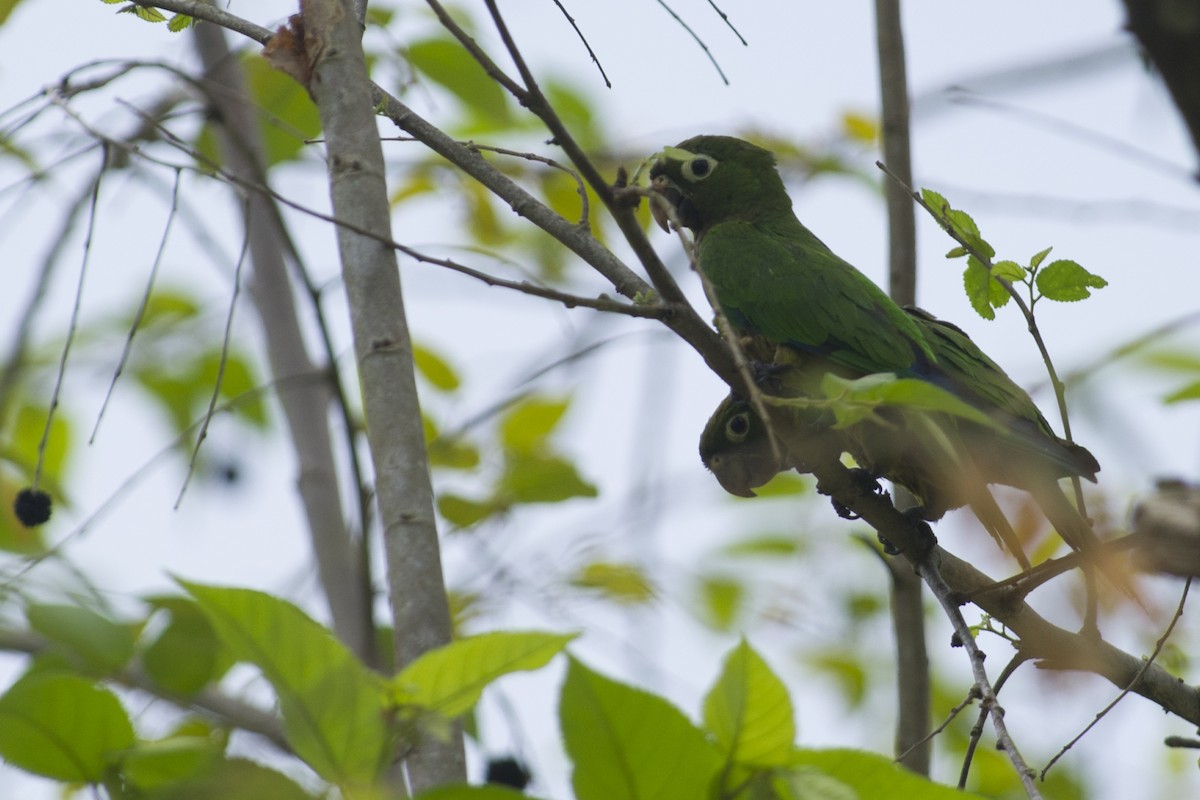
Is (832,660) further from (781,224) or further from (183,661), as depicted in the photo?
(183,661)

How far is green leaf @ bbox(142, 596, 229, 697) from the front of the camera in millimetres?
2215

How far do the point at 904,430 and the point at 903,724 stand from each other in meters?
1.19

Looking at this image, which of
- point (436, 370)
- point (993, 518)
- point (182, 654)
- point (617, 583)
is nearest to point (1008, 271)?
point (993, 518)

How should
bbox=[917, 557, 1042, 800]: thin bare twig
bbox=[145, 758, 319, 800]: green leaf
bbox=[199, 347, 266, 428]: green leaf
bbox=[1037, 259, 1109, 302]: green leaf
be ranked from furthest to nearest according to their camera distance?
1. bbox=[199, 347, 266, 428]: green leaf
2. bbox=[1037, 259, 1109, 302]: green leaf
3. bbox=[917, 557, 1042, 800]: thin bare twig
4. bbox=[145, 758, 319, 800]: green leaf

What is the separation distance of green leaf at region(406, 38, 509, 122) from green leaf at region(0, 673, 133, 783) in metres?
2.81

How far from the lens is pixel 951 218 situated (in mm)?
2410

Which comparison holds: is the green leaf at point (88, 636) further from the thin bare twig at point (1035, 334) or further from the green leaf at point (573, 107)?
the green leaf at point (573, 107)

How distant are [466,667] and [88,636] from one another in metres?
0.87

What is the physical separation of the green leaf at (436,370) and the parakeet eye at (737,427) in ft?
5.47

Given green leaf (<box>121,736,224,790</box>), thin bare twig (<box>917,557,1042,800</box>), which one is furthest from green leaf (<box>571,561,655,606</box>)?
green leaf (<box>121,736,224,790</box>)

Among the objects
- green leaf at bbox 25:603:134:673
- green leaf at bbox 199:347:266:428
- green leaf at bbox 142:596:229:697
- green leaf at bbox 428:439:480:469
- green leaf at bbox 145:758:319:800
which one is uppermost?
green leaf at bbox 199:347:266:428

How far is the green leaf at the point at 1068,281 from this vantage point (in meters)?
2.37

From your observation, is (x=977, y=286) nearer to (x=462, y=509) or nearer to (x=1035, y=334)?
(x=1035, y=334)

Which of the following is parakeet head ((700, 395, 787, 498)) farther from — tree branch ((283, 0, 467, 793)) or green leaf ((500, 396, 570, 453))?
tree branch ((283, 0, 467, 793))
